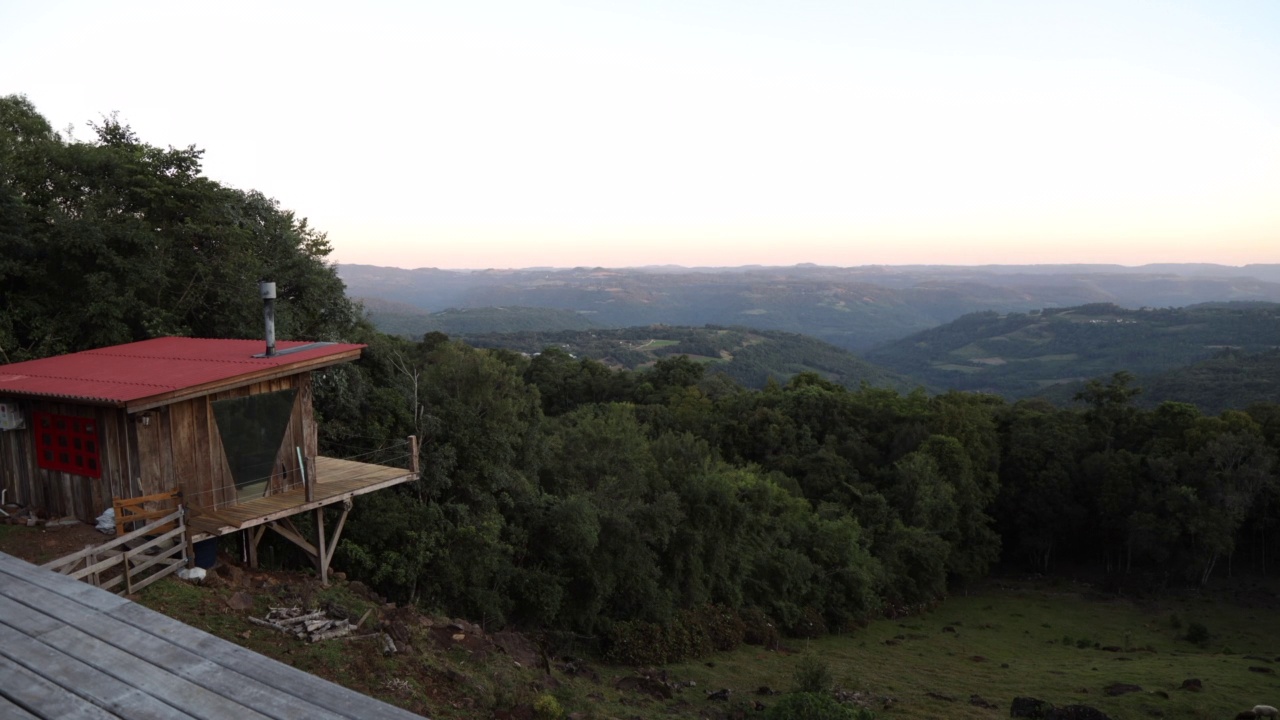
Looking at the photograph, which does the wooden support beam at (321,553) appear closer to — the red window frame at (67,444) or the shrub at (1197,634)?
the red window frame at (67,444)

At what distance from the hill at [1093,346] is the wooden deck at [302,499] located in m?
135

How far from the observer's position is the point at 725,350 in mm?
151250

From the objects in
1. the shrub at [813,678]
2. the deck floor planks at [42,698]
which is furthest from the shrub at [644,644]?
the deck floor planks at [42,698]

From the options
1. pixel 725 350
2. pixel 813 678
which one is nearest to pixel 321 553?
pixel 813 678

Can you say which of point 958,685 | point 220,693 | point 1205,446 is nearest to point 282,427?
point 220,693

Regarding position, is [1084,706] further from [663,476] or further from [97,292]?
[97,292]

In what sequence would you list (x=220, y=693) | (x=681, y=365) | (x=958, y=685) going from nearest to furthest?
(x=220, y=693), (x=958, y=685), (x=681, y=365)

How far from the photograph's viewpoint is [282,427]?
14000 millimetres

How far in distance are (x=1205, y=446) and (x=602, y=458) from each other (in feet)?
130

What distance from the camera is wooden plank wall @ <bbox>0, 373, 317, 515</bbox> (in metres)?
12.2

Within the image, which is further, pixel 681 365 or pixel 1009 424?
pixel 681 365

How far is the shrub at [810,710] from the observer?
15852mm

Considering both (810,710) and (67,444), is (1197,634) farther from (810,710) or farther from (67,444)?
(67,444)

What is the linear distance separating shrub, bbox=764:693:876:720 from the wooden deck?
973 centimetres
